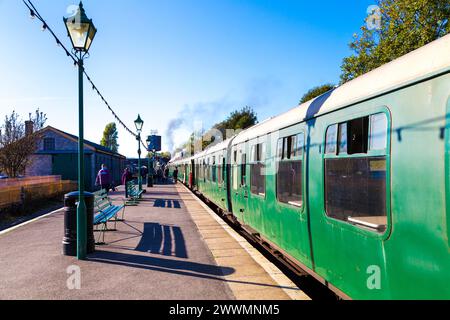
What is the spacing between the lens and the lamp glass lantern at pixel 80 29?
21.3ft

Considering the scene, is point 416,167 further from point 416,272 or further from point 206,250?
point 206,250

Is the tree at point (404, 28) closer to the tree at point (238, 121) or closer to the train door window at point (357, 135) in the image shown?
the train door window at point (357, 135)

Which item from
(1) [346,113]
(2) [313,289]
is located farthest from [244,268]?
(1) [346,113]

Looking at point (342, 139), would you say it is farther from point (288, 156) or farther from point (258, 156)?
point (258, 156)

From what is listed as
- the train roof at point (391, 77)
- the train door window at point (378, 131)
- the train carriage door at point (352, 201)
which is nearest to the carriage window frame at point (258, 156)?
the train roof at point (391, 77)

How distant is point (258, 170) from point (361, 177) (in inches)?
156

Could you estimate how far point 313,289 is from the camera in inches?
223

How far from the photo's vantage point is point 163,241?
7.82 m

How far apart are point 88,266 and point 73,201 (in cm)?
136

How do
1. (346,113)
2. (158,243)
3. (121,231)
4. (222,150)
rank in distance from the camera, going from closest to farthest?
1. (346,113)
2. (158,243)
3. (121,231)
4. (222,150)

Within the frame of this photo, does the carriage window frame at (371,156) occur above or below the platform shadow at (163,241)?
above

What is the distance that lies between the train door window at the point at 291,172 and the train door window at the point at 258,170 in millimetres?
968

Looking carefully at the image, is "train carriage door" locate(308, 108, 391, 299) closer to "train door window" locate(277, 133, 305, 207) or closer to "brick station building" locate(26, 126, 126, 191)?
"train door window" locate(277, 133, 305, 207)

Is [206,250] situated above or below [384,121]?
below
